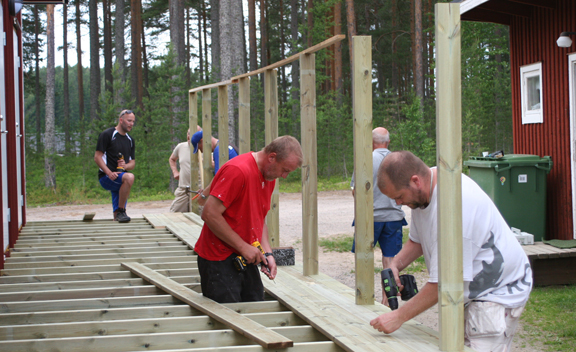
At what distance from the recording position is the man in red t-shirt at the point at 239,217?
3846mm

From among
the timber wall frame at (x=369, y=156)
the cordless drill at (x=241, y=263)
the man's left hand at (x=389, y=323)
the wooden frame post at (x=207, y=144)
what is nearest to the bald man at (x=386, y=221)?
the timber wall frame at (x=369, y=156)

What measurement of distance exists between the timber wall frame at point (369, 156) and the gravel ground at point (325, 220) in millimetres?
1568

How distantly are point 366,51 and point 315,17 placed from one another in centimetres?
2452

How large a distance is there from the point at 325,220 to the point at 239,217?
27.6 ft

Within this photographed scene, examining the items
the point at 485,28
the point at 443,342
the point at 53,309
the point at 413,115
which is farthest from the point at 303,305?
the point at 485,28

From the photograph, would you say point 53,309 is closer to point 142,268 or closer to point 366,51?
point 142,268

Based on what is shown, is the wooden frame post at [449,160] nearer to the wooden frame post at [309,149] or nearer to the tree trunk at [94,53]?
the wooden frame post at [309,149]

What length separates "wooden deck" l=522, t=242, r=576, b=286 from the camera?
6641mm

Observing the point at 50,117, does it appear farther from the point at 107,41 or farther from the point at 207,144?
the point at 207,144

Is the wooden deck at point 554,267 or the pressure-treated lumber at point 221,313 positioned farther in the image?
the wooden deck at point 554,267

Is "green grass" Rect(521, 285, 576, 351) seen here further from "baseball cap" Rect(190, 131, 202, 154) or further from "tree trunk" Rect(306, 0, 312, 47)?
"tree trunk" Rect(306, 0, 312, 47)

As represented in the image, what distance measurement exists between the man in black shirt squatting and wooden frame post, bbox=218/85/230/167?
145 cm

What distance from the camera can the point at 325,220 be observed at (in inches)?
485

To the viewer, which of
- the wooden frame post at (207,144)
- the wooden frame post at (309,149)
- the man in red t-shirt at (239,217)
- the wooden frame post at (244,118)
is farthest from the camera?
the wooden frame post at (207,144)
